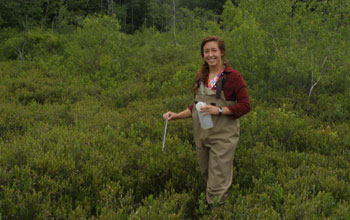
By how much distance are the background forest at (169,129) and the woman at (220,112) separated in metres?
0.37

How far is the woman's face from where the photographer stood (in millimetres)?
3014

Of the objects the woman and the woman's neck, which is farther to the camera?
the woman's neck

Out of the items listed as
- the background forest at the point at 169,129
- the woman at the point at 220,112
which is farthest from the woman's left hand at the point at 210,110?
the background forest at the point at 169,129

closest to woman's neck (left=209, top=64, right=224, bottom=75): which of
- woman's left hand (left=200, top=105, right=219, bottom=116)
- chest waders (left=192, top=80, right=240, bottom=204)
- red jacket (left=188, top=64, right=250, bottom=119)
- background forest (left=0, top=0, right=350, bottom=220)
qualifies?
red jacket (left=188, top=64, right=250, bottom=119)

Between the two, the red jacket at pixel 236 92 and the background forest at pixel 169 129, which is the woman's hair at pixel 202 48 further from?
the background forest at pixel 169 129

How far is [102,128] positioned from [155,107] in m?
1.97

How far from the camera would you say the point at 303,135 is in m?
5.19

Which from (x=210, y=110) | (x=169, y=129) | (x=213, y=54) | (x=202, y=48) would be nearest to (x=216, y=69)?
(x=213, y=54)

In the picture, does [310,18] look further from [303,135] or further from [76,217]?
[76,217]

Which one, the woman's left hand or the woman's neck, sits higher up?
the woman's neck

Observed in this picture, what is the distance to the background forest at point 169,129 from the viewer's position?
10.2 ft

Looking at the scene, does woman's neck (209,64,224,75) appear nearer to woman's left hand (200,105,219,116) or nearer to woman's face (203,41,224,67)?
woman's face (203,41,224,67)

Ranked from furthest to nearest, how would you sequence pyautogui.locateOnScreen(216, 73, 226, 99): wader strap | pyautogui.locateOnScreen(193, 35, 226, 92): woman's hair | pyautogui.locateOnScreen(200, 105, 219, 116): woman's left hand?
pyautogui.locateOnScreen(193, 35, 226, 92): woman's hair → pyautogui.locateOnScreen(216, 73, 226, 99): wader strap → pyautogui.locateOnScreen(200, 105, 219, 116): woman's left hand

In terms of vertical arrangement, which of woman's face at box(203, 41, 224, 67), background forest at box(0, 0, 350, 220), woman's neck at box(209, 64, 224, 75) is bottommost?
background forest at box(0, 0, 350, 220)
